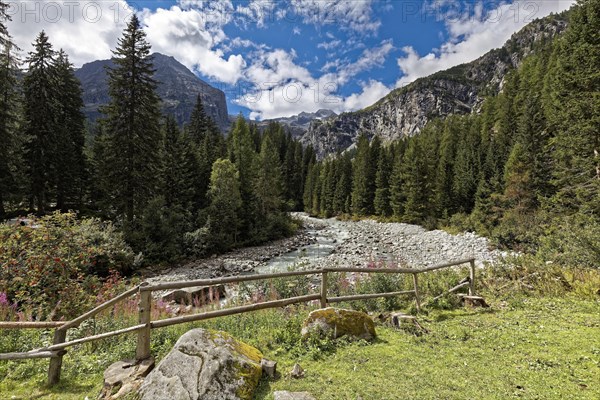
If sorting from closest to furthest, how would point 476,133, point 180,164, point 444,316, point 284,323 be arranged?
point 284,323
point 444,316
point 180,164
point 476,133

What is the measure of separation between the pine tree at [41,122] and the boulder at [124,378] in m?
24.3

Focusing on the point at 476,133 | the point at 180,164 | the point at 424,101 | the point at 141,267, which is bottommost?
the point at 141,267

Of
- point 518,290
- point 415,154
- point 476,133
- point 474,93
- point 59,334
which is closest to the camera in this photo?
point 59,334

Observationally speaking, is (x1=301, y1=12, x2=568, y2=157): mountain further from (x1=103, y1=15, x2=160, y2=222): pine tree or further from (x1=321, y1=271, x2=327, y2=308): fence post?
(x1=321, y1=271, x2=327, y2=308): fence post

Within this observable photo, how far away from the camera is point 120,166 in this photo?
18.9 metres

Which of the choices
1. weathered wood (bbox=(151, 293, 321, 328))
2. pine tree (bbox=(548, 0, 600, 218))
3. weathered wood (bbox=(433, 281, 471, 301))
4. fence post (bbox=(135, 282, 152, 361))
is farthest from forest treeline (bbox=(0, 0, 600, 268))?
fence post (bbox=(135, 282, 152, 361))

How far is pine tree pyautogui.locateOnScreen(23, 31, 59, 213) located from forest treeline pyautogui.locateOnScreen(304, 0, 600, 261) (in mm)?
32802

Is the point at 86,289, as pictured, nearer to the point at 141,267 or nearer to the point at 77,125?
the point at 141,267

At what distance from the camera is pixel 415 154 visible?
3912 cm

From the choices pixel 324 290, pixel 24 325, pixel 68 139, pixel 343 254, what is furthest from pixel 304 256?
pixel 68 139

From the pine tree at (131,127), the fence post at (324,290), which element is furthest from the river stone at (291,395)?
the pine tree at (131,127)

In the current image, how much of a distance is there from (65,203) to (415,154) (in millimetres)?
41418

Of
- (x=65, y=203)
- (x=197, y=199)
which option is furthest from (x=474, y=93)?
(x=65, y=203)

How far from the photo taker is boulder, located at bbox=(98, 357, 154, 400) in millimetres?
3283
